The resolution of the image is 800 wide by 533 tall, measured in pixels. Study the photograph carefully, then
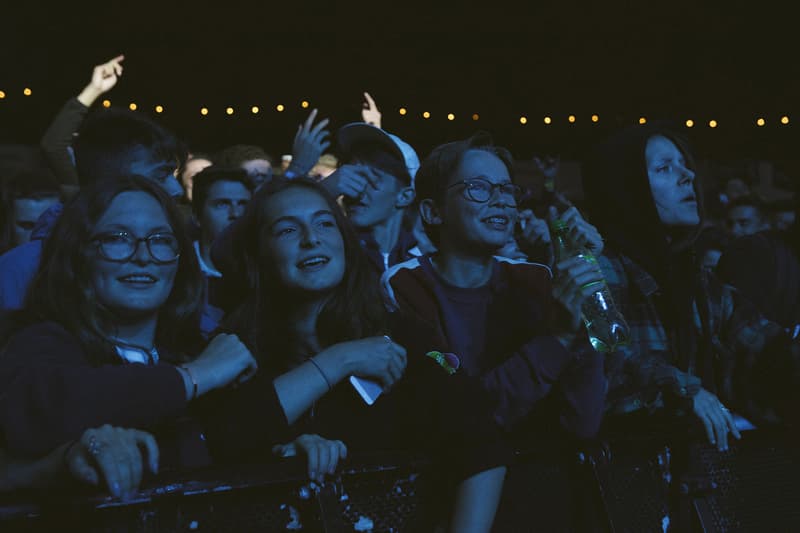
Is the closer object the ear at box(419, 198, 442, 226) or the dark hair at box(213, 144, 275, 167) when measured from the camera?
the ear at box(419, 198, 442, 226)

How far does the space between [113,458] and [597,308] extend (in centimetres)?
150

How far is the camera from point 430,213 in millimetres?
2914

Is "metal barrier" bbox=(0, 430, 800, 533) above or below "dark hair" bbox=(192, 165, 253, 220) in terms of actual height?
below

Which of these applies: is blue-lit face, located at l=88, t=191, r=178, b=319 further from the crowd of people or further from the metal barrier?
the metal barrier

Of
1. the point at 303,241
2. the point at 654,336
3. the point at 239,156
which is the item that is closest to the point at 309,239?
the point at 303,241

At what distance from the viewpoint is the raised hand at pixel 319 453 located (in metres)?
1.45

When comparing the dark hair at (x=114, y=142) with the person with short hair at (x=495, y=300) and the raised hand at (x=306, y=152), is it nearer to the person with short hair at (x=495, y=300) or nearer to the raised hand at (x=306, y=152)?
the raised hand at (x=306, y=152)

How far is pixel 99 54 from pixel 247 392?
5.89 metres

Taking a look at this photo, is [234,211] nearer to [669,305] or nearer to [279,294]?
[279,294]

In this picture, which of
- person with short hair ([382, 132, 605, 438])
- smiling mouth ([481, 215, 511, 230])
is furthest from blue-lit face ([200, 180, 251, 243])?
smiling mouth ([481, 215, 511, 230])

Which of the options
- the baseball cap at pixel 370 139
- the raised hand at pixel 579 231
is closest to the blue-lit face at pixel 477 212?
the raised hand at pixel 579 231

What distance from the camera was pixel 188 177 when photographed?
15.1ft

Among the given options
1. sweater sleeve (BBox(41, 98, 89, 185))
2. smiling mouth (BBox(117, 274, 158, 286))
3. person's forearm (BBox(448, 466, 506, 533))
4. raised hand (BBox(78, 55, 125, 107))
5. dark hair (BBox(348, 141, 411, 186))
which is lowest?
person's forearm (BBox(448, 466, 506, 533))

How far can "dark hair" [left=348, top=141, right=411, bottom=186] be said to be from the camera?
3.68 m
